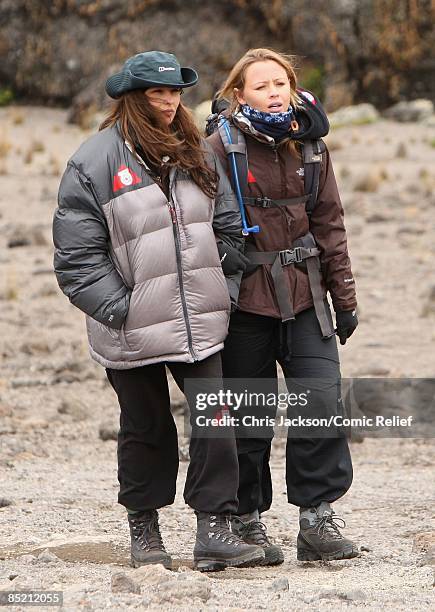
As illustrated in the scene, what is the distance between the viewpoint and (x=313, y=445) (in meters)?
5.06

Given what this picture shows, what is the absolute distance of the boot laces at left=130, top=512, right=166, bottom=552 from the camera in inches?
193

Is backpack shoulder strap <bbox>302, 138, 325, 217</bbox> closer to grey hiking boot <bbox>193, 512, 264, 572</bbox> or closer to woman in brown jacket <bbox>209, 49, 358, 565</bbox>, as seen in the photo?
woman in brown jacket <bbox>209, 49, 358, 565</bbox>

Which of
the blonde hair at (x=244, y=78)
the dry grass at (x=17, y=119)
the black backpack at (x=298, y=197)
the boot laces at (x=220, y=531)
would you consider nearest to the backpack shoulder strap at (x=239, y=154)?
the black backpack at (x=298, y=197)

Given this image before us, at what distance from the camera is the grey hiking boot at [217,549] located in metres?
4.80

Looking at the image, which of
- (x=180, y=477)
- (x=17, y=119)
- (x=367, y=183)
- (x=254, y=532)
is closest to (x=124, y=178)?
(x=254, y=532)

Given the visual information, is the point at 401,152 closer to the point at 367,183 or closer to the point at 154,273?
the point at 367,183

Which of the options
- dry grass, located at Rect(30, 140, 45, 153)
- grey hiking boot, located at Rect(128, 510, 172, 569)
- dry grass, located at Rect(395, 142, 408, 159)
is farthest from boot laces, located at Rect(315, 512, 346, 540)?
dry grass, located at Rect(30, 140, 45, 153)

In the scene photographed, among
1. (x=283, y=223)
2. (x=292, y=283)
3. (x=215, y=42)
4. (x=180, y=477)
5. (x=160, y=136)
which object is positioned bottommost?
(x=180, y=477)

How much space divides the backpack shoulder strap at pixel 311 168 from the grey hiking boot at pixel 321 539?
3.88 ft

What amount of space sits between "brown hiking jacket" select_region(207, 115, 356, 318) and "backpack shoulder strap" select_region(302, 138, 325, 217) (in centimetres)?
2

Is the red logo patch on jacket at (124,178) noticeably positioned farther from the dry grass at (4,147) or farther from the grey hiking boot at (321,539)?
the dry grass at (4,147)

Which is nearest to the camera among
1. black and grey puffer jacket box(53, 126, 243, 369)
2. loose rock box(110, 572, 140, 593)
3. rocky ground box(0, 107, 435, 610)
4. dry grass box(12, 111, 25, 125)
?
loose rock box(110, 572, 140, 593)

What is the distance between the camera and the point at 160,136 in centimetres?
469

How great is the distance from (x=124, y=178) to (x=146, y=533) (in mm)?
1321
